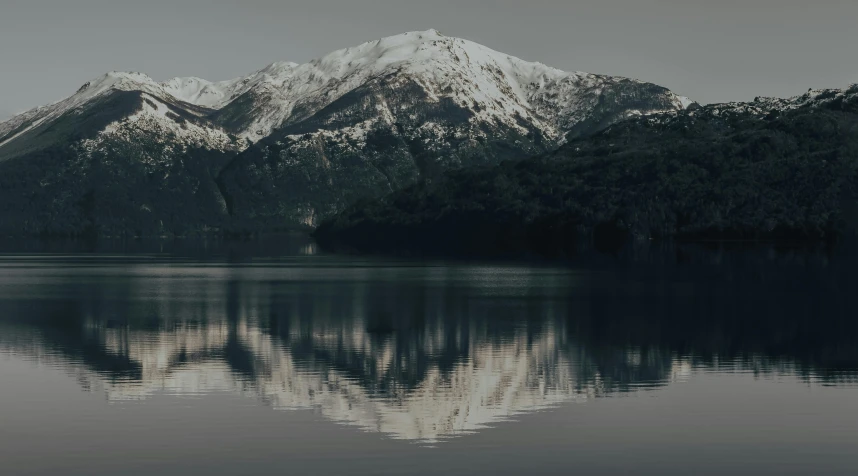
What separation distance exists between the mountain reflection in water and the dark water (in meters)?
0.32

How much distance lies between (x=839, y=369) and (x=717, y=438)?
28134mm

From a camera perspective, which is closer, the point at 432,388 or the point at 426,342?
the point at 432,388

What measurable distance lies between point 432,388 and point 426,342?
27070 millimetres

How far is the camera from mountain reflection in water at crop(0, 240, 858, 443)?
69.2 meters

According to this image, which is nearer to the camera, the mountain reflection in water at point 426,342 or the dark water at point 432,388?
the dark water at point 432,388

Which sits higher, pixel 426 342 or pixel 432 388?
pixel 426 342

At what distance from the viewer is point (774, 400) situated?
217 ft

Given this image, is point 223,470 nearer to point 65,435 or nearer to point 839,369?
point 65,435

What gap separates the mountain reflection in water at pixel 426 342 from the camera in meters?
69.2

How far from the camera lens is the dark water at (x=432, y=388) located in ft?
167

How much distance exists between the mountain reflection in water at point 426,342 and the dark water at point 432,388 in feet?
1.06

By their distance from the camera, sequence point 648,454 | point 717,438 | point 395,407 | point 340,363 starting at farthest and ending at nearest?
point 340,363, point 395,407, point 717,438, point 648,454

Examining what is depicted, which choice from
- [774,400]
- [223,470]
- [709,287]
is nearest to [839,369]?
[774,400]

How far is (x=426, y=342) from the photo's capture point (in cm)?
9888
